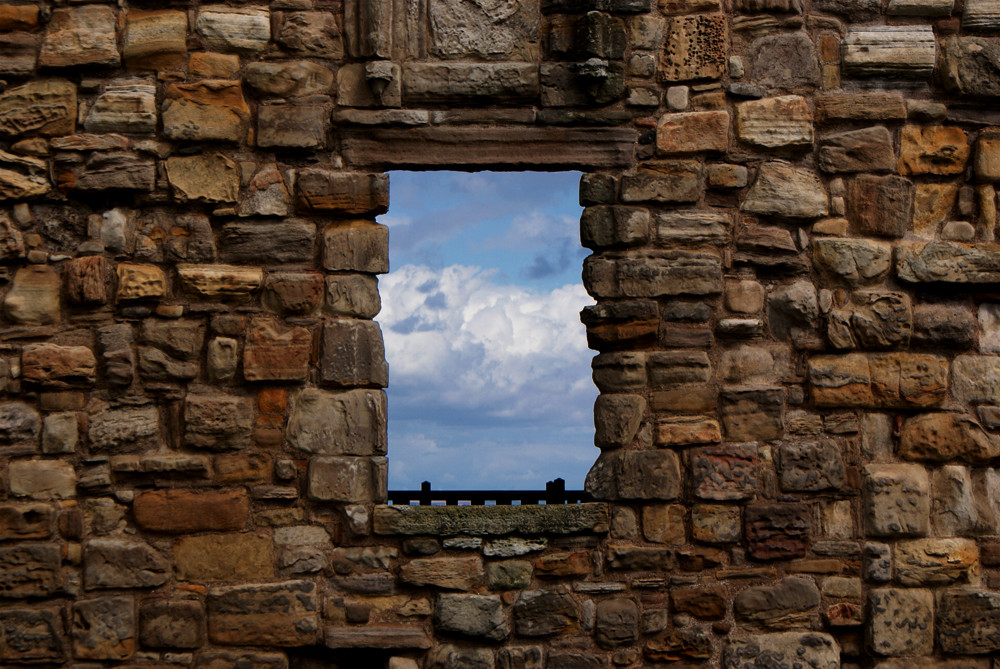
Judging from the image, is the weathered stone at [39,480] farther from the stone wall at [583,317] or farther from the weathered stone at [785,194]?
the weathered stone at [785,194]

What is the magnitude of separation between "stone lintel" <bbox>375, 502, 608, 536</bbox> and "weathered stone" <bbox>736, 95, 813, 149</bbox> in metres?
1.76

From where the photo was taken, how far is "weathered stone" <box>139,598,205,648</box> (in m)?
4.12

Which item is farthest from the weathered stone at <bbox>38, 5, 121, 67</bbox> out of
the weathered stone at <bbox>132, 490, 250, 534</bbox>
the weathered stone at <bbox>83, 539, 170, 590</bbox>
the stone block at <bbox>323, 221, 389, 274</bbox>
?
the weathered stone at <bbox>83, 539, 170, 590</bbox>

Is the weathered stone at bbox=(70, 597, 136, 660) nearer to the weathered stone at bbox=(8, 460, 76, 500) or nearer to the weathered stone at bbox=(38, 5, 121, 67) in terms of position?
the weathered stone at bbox=(8, 460, 76, 500)

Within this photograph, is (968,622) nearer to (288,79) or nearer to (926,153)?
(926,153)

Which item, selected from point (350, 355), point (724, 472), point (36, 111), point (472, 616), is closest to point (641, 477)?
point (724, 472)

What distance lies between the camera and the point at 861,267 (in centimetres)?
441

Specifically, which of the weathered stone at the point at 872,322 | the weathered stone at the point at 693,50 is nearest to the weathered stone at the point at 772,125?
the weathered stone at the point at 693,50

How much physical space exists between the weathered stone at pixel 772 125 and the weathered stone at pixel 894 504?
4.85 ft

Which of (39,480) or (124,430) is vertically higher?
(124,430)

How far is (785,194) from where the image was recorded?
4.40 m

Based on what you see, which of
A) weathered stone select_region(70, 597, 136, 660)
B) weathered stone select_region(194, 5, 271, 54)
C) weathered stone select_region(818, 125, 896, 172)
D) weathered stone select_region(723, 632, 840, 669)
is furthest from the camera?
weathered stone select_region(818, 125, 896, 172)

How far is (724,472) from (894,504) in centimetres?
76

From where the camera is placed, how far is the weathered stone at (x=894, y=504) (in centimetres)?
431
